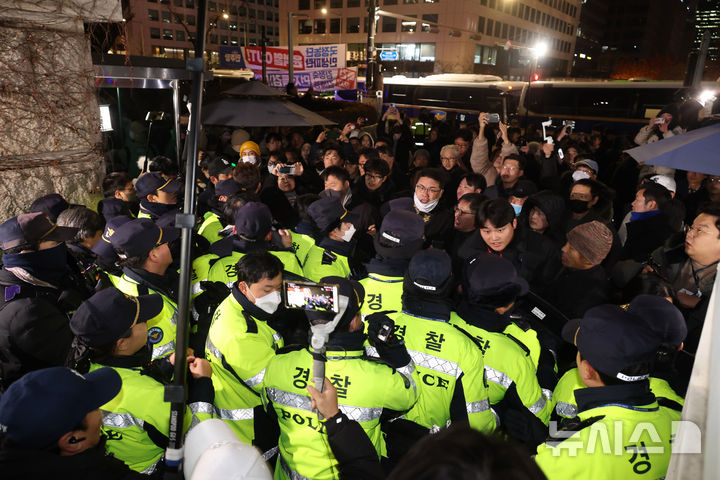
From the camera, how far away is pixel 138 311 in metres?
2.45

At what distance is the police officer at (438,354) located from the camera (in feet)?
8.33

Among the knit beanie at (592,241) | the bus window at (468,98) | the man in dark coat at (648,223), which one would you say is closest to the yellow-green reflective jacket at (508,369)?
the knit beanie at (592,241)

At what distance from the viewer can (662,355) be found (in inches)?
91.9

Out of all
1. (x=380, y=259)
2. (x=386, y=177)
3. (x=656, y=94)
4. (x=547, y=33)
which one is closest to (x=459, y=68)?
(x=547, y=33)

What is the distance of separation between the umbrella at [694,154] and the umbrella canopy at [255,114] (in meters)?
5.22

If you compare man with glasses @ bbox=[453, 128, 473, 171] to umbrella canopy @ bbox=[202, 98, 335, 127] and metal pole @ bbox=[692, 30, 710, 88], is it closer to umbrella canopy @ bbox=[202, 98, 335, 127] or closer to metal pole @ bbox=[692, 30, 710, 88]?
umbrella canopy @ bbox=[202, 98, 335, 127]

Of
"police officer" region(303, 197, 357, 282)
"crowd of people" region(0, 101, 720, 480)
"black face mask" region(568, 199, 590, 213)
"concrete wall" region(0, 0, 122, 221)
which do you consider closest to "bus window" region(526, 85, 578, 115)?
"black face mask" region(568, 199, 590, 213)

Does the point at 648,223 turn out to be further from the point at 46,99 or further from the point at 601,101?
the point at 601,101

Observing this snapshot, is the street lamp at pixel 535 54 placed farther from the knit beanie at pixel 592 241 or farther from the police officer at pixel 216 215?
the police officer at pixel 216 215

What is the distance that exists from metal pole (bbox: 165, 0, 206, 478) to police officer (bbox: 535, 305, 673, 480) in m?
1.64

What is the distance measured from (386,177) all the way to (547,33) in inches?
3139

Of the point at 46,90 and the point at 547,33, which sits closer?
the point at 46,90

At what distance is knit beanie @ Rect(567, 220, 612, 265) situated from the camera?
3.70 meters

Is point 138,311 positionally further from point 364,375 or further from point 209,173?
point 209,173
